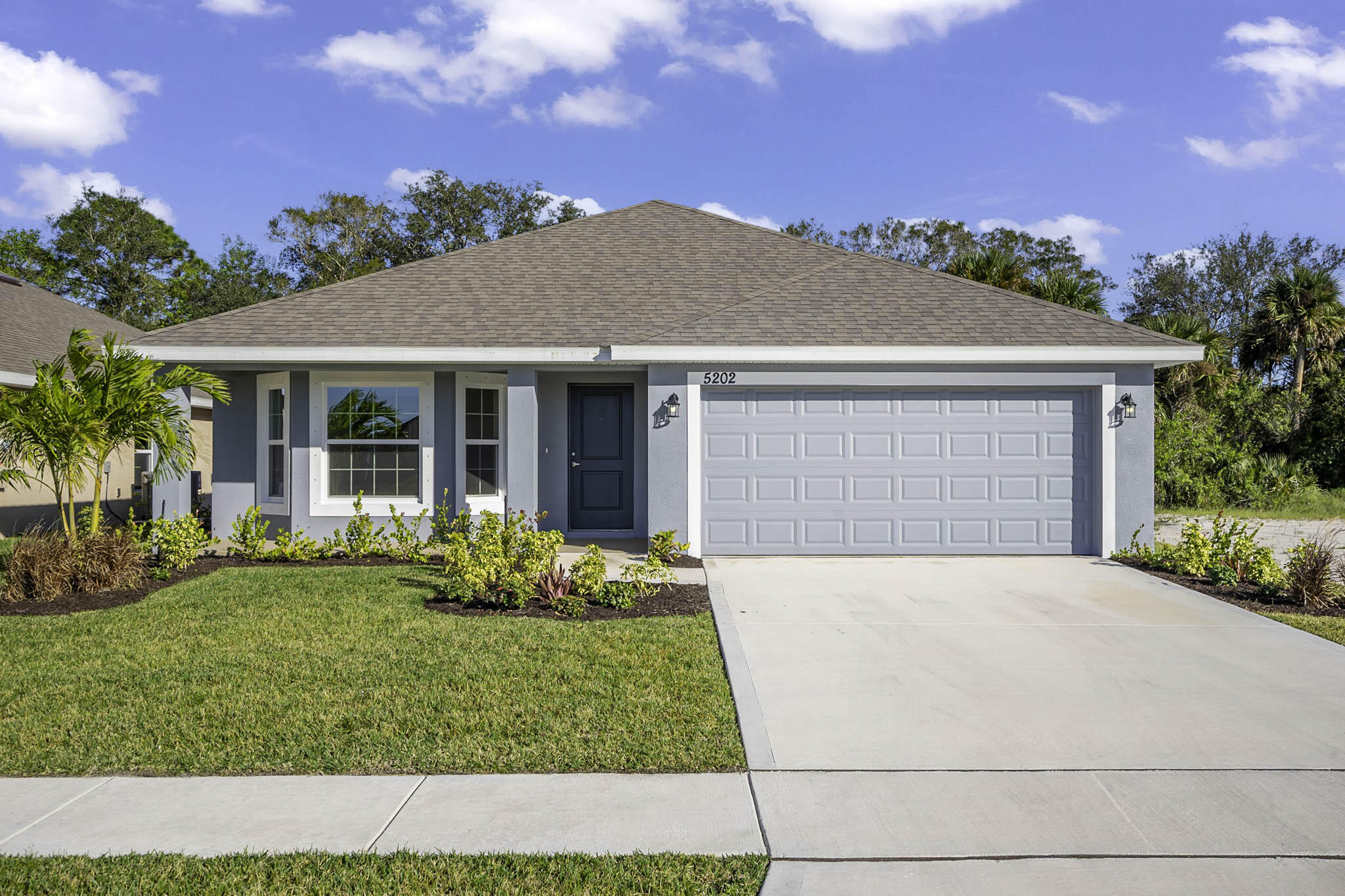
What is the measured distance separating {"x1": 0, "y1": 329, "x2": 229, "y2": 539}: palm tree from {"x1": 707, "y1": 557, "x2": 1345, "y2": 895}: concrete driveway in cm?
652

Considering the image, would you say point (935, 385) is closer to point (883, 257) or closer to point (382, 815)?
point (382, 815)

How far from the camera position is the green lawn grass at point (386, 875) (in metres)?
3.11

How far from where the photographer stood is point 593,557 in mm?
7973


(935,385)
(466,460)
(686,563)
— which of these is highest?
(935,385)

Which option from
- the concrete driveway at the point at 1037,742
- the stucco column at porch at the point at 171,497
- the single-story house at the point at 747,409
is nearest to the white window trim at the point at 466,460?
the single-story house at the point at 747,409

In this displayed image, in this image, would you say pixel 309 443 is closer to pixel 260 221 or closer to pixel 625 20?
pixel 625 20

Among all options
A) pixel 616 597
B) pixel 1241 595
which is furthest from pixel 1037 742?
pixel 1241 595

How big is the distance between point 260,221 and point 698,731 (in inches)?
1378

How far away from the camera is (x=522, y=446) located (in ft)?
36.2

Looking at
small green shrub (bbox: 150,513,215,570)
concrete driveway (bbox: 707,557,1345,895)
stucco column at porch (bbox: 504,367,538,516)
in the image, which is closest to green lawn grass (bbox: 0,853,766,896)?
concrete driveway (bbox: 707,557,1345,895)

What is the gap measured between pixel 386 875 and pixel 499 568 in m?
4.79

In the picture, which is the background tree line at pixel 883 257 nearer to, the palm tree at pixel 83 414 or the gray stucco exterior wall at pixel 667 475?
the gray stucco exterior wall at pixel 667 475

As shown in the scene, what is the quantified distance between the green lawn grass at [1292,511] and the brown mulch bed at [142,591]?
45.9 ft

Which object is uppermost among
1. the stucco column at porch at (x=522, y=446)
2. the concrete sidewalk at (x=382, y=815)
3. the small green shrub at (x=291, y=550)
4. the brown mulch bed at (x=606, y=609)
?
the stucco column at porch at (x=522, y=446)
